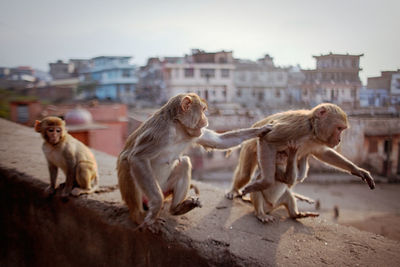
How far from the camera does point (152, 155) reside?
7.36ft

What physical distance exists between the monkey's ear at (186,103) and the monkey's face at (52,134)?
5.05 feet

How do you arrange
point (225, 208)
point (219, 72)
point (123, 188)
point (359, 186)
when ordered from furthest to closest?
point (359, 186) → point (219, 72) → point (225, 208) → point (123, 188)

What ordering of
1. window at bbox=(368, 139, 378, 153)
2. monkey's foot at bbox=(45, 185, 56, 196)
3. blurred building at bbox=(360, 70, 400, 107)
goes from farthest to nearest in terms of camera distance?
1. window at bbox=(368, 139, 378, 153)
2. blurred building at bbox=(360, 70, 400, 107)
3. monkey's foot at bbox=(45, 185, 56, 196)

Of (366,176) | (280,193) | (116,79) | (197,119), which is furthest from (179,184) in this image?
(116,79)

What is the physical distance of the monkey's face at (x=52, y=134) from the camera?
295 centimetres

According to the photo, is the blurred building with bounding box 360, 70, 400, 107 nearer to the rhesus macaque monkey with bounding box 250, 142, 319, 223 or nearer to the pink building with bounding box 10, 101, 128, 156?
the rhesus macaque monkey with bounding box 250, 142, 319, 223

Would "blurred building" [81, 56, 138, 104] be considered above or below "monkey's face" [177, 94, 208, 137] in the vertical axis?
above

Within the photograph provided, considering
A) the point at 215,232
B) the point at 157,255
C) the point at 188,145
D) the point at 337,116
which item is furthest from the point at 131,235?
the point at 337,116

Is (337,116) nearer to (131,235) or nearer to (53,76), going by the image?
(131,235)

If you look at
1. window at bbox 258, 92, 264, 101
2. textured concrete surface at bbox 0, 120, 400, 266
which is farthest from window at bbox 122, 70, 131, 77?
textured concrete surface at bbox 0, 120, 400, 266

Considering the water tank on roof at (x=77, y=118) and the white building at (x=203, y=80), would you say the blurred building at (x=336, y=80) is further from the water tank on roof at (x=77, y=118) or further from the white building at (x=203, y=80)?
the water tank on roof at (x=77, y=118)

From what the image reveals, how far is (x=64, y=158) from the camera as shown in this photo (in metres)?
3.01

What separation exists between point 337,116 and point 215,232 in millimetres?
1408

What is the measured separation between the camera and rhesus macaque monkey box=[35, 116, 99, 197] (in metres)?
2.97
